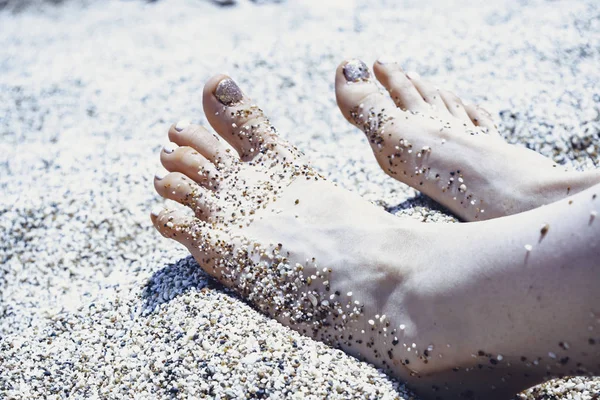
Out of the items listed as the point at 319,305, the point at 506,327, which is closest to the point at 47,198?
the point at 319,305

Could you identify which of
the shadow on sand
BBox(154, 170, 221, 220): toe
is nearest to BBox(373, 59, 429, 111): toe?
BBox(154, 170, 221, 220): toe

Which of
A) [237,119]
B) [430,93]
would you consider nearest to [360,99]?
[430,93]

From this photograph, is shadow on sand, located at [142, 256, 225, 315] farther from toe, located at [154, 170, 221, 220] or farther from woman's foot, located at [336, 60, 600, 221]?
woman's foot, located at [336, 60, 600, 221]

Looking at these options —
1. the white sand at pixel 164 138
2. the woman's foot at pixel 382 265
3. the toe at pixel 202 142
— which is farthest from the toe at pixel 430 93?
the toe at pixel 202 142

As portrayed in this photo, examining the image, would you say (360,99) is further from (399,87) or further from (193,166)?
(193,166)

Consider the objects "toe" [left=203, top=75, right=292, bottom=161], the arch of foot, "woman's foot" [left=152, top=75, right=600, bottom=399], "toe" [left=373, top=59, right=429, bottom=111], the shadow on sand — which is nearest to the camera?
"woman's foot" [left=152, top=75, right=600, bottom=399]

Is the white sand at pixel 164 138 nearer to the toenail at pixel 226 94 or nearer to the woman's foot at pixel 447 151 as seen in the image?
the woman's foot at pixel 447 151

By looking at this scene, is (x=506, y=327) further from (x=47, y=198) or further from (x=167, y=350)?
(x=47, y=198)
